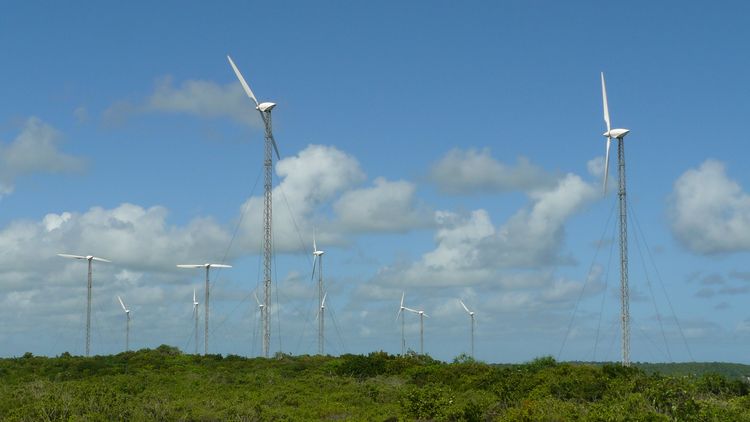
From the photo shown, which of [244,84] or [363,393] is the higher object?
[244,84]

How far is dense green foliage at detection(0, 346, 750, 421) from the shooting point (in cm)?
4838

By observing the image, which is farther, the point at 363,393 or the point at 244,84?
the point at 244,84

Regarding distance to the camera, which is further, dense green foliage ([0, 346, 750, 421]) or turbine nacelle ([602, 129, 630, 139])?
turbine nacelle ([602, 129, 630, 139])

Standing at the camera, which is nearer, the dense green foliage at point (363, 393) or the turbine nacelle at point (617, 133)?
the dense green foliage at point (363, 393)

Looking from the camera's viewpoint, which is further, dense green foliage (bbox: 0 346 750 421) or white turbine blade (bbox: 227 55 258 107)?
white turbine blade (bbox: 227 55 258 107)

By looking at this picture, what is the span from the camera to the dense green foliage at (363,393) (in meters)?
48.4

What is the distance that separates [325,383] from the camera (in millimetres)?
69688

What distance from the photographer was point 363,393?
207 feet

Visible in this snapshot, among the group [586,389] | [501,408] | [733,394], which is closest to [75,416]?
[501,408]

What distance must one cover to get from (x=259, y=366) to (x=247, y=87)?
24.8 meters

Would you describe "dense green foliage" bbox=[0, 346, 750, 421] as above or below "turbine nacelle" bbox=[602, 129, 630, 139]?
below

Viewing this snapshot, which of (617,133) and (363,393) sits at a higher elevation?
(617,133)

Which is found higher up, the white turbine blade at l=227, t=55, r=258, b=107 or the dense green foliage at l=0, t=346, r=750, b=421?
the white turbine blade at l=227, t=55, r=258, b=107

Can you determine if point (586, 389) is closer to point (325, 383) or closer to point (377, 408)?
point (377, 408)
